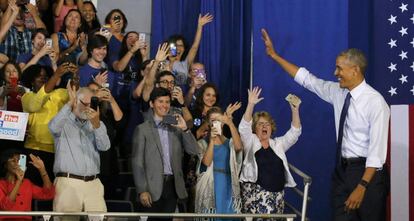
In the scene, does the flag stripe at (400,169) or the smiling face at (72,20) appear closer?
the flag stripe at (400,169)

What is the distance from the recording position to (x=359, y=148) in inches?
226

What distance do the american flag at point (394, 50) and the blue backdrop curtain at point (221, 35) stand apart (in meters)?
1.37

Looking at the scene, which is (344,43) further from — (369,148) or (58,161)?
(58,161)

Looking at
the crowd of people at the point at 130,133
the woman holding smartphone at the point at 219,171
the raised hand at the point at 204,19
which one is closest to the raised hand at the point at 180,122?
the crowd of people at the point at 130,133

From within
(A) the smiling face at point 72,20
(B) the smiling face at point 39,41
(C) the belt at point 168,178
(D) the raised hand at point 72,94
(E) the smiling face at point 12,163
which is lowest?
(C) the belt at point 168,178

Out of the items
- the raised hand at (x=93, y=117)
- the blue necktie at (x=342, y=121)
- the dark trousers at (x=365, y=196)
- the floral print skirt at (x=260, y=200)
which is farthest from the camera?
the floral print skirt at (x=260, y=200)

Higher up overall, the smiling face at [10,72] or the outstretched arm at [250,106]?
the smiling face at [10,72]

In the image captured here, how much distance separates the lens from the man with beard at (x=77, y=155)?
619cm

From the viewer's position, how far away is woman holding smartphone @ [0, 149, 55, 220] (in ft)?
20.4

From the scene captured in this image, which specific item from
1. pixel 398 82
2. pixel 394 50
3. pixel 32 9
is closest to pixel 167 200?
pixel 32 9

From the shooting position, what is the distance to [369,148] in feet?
18.3

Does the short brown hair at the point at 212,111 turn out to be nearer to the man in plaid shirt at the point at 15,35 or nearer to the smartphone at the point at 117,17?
the smartphone at the point at 117,17

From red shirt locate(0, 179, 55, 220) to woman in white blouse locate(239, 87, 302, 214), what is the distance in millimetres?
1588

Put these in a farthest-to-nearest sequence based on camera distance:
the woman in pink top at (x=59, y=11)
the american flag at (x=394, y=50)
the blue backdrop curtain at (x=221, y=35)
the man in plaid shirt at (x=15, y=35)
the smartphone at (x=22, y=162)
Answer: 1. the blue backdrop curtain at (x=221, y=35)
2. the woman in pink top at (x=59, y=11)
3. the american flag at (x=394, y=50)
4. the man in plaid shirt at (x=15, y=35)
5. the smartphone at (x=22, y=162)
